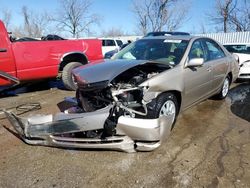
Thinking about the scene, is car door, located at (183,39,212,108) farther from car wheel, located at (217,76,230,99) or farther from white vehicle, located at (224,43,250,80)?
white vehicle, located at (224,43,250,80)

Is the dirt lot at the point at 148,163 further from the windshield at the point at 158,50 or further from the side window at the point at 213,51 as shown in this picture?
the side window at the point at 213,51

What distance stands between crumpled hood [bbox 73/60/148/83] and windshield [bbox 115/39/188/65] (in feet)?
2.59

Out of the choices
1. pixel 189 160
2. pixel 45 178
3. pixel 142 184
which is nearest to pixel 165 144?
pixel 189 160

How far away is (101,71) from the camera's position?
3.96 m

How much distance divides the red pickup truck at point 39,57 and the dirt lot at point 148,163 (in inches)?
87.2

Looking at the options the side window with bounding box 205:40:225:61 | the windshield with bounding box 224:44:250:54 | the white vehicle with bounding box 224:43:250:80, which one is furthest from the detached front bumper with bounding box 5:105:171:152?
the windshield with bounding box 224:44:250:54

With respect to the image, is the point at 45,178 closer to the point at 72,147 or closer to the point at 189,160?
the point at 72,147

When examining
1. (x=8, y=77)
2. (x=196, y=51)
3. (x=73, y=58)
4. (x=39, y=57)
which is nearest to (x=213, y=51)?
(x=196, y=51)

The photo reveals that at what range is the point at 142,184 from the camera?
3059 mm

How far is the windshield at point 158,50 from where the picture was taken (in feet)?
15.7

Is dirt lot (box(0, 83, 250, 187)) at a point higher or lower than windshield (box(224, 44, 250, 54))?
lower

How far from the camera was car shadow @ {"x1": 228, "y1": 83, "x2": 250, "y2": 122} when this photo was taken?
5703 mm

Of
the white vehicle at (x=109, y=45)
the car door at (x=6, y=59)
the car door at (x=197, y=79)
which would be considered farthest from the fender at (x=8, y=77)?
the white vehicle at (x=109, y=45)

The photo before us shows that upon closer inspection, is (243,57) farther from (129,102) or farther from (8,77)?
(8,77)
